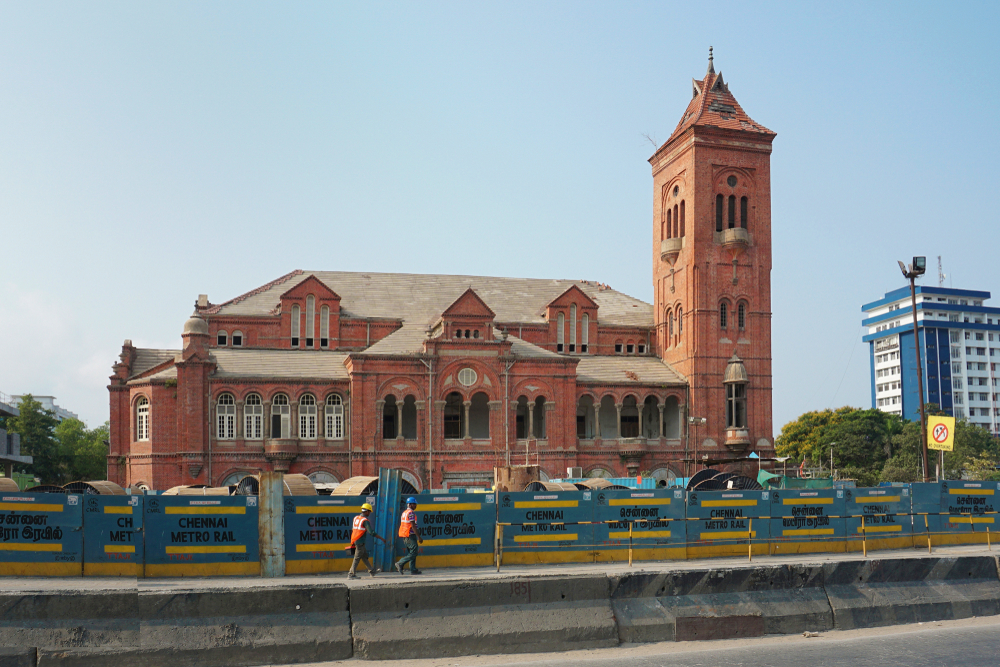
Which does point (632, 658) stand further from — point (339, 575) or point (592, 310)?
point (592, 310)

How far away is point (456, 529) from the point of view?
18.0 meters

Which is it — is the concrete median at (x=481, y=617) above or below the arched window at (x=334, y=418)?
below

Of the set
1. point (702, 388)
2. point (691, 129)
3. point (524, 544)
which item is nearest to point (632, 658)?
point (524, 544)

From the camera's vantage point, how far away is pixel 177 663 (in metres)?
13.2

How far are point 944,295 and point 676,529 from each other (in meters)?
121

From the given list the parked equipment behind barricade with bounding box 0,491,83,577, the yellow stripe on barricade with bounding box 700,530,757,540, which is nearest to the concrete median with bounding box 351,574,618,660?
the yellow stripe on barricade with bounding box 700,530,757,540

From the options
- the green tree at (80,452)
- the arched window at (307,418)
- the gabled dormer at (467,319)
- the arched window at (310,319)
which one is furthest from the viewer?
the green tree at (80,452)

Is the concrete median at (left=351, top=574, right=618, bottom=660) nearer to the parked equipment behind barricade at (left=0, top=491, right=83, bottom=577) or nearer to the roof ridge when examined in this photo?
the parked equipment behind barricade at (left=0, top=491, right=83, bottom=577)

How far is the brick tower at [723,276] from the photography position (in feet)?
177

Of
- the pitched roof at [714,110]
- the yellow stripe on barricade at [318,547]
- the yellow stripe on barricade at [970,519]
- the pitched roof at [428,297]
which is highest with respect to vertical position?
the pitched roof at [714,110]

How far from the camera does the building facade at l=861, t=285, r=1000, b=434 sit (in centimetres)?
12188

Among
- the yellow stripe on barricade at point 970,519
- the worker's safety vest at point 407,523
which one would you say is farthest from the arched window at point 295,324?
the yellow stripe on barricade at point 970,519

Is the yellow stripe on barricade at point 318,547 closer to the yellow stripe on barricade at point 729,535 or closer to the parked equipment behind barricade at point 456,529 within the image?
the parked equipment behind barricade at point 456,529

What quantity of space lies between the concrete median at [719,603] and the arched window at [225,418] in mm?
35663
